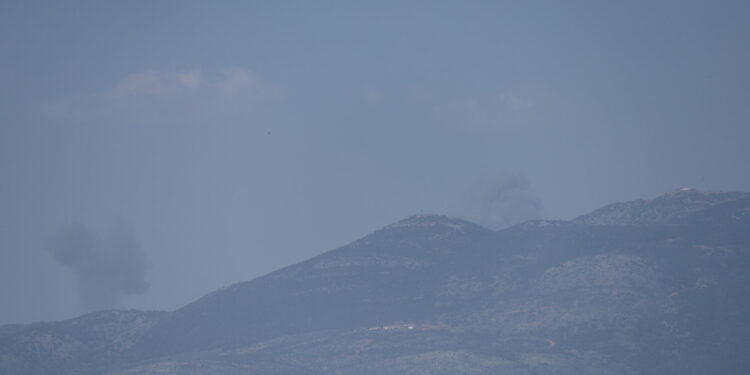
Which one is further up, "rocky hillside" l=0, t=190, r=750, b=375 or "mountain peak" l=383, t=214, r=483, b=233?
"mountain peak" l=383, t=214, r=483, b=233

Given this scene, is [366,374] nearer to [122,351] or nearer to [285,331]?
[285,331]

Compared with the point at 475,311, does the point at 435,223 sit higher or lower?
higher

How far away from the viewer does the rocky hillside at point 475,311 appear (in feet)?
318

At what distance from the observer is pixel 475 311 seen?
388ft

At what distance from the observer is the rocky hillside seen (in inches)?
3821

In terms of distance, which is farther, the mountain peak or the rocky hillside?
the mountain peak

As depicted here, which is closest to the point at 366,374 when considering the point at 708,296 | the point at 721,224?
the point at 708,296

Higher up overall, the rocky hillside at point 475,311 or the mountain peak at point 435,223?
the mountain peak at point 435,223

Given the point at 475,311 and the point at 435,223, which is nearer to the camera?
the point at 475,311

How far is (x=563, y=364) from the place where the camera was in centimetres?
9262

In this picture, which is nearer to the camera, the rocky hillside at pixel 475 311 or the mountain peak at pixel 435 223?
the rocky hillside at pixel 475 311

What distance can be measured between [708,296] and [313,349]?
2213 inches

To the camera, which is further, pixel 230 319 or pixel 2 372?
pixel 230 319

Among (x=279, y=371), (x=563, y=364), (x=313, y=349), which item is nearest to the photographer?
(x=563, y=364)
